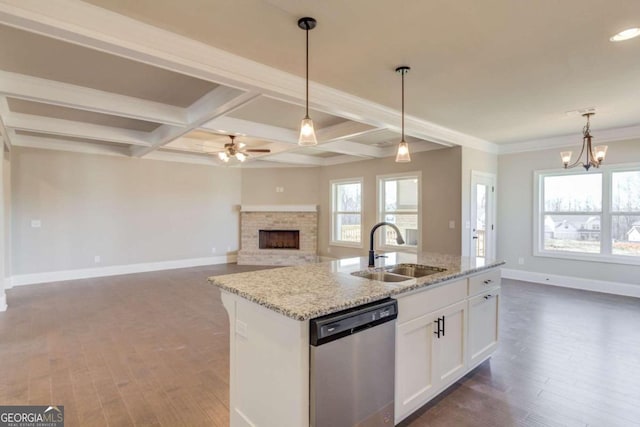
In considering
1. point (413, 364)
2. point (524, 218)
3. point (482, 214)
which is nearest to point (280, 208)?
point (482, 214)

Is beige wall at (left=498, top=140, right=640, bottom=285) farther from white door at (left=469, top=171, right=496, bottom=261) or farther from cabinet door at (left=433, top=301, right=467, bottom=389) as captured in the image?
cabinet door at (left=433, top=301, right=467, bottom=389)

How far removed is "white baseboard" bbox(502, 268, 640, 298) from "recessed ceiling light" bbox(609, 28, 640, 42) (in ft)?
14.4

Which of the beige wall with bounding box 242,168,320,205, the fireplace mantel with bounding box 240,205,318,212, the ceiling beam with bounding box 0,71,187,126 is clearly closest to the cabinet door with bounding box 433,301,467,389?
the ceiling beam with bounding box 0,71,187,126

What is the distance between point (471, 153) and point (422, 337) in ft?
15.2

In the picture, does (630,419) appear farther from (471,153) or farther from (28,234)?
(28,234)

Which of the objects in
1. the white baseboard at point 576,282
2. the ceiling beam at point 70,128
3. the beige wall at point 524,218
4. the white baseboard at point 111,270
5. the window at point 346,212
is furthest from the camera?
the window at point 346,212

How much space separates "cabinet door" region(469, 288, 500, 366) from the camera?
255 centimetres

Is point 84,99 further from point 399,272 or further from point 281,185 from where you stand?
point 281,185

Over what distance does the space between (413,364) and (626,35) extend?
2870 millimetres

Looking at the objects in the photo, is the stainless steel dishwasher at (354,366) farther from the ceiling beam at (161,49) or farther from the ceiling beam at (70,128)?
the ceiling beam at (70,128)

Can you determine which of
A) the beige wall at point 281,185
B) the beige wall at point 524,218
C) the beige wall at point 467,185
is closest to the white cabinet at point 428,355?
the beige wall at point 467,185

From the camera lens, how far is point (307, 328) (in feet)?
4.85

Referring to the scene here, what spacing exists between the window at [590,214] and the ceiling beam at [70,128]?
7246 millimetres

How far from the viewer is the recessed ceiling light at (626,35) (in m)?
2.34
